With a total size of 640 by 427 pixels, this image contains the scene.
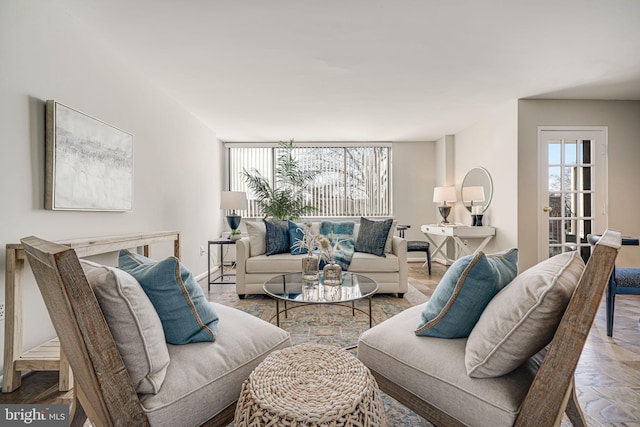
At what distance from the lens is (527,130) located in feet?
13.3

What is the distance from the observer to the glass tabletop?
214cm

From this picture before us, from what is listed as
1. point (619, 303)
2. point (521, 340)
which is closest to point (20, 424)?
point (521, 340)

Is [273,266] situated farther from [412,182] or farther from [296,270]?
[412,182]

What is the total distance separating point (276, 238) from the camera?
3.87 m

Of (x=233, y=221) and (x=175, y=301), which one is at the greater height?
(x=233, y=221)

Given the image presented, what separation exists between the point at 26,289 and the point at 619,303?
521 centimetres

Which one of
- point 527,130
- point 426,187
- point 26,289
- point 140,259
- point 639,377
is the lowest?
point 639,377

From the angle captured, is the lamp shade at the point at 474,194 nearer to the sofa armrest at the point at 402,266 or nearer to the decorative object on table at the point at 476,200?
the decorative object on table at the point at 476,200

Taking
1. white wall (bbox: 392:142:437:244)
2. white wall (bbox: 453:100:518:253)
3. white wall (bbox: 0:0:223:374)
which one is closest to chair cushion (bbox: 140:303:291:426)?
white wall (bbox: 0:0:223:374)

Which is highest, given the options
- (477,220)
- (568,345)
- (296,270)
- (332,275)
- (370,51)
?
(370,51)

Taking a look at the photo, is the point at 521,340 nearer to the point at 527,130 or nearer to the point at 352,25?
the point at 352,25

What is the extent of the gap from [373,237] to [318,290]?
1619 mm

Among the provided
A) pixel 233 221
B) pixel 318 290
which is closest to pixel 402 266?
pixel 318 290

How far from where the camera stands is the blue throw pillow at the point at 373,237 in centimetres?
376
